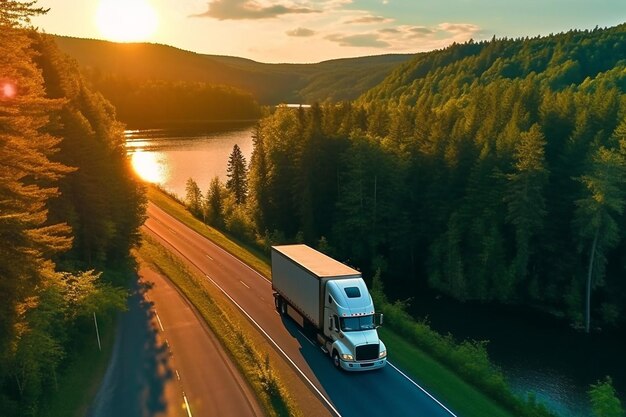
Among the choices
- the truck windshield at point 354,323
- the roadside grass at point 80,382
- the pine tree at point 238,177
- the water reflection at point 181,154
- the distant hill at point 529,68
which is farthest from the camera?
the distant hill at point 529,68

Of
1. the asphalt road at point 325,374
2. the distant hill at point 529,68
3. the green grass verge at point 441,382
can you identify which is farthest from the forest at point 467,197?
the distant hill at point 529,68

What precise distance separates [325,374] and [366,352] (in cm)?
272

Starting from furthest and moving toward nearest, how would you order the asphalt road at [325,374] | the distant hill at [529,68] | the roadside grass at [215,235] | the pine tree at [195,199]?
the distant hill at [529,68]
the pine tree at [195,199]
the roadside grass at [215,235]
the asphalt road at [325,374]

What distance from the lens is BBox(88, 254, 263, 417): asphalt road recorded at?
23.4 m

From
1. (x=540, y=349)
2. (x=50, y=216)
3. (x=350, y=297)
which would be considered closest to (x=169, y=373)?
(x=350, y=297)

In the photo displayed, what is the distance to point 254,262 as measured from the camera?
5212cm

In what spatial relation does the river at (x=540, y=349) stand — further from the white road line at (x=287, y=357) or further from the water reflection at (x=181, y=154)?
the water reflection at (x=181, y=154)

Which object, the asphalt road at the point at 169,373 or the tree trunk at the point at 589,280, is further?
the tree trunk at the point at 589,280

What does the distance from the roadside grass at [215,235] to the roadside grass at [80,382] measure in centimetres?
1977

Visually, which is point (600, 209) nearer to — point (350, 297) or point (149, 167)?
point (350, 297)

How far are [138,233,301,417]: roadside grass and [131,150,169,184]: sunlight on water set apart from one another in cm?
6307

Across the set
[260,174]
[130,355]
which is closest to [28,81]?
[130,355]

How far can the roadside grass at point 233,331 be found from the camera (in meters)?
24.0

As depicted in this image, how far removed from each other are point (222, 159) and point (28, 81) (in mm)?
116647
